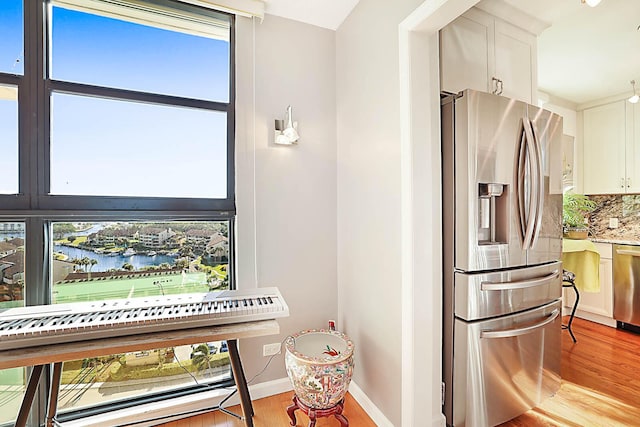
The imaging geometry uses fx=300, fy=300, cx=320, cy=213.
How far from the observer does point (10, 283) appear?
1.60m

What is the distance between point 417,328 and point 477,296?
1.26 feet

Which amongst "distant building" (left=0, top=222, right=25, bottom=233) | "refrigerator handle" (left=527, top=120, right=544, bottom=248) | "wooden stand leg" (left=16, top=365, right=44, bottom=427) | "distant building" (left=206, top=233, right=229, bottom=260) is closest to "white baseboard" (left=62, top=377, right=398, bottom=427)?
"wooden stand leg" (left=16, top=365, right=44, bottom=427)

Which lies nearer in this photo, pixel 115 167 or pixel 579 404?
pixel 115 167

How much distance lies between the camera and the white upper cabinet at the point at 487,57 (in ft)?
5.74

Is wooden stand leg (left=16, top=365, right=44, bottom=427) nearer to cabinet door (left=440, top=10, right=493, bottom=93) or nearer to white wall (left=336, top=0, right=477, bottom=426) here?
white wall (left=336, top=0, right=477, bottom=426)

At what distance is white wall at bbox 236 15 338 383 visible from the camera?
202 centimetres

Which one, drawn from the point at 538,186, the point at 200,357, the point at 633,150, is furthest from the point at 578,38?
the point at 200,357

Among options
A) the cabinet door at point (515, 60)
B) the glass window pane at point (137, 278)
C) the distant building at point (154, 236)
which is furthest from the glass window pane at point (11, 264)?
the cabinet door at point (515, 60)

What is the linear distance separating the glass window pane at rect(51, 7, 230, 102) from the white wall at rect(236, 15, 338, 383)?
8.3 inches

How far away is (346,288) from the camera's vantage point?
7.13 feet

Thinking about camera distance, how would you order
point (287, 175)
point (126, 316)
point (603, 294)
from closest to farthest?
point (126, 316) < point (287, 175) < point (603, 294)

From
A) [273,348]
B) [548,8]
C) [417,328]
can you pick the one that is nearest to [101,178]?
[273,348]

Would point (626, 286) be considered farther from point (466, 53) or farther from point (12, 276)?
point (12, 276)

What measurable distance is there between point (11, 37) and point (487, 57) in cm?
273
